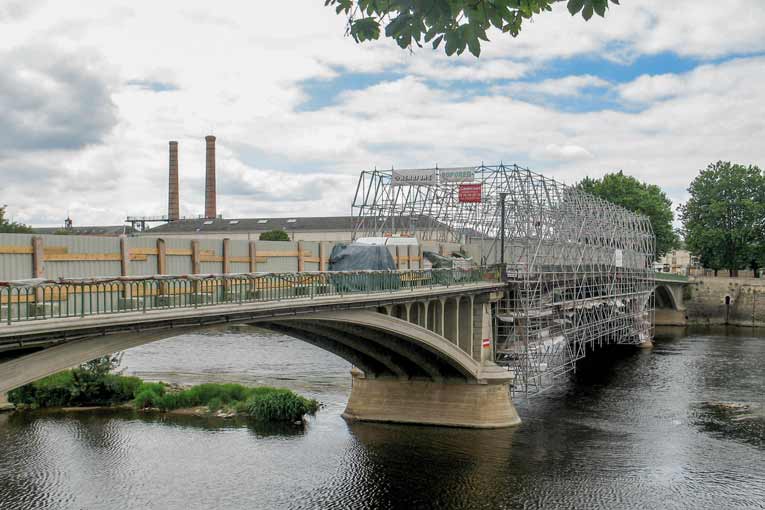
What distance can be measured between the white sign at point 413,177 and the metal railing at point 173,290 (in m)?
17.6

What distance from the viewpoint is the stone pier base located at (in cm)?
3825

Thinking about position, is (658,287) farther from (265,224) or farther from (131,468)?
(131,468)

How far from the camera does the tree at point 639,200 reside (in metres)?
102

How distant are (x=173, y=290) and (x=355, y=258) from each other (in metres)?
12.0

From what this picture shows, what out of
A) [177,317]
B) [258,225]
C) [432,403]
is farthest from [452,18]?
[258,225]

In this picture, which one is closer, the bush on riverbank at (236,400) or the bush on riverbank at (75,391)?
Result: the bush on riverbank at (236,400)

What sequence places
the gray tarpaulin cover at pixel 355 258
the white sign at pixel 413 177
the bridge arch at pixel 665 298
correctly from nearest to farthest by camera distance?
the gray tarpaulin cover at pixel 355 258 → the white sign at pixel 413 177 → the bridge arch at pixel 665 298

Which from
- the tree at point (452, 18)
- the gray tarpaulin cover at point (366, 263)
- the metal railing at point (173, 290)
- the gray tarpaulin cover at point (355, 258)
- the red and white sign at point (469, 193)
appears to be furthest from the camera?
the red and white sign at point (469, 193)

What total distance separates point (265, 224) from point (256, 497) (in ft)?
318

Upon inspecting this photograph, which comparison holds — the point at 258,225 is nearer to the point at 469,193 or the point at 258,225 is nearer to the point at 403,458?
the point at 469,193

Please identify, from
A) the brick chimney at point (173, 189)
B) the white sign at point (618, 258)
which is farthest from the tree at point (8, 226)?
the white sign at point (618, 258)

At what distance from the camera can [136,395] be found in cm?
4272

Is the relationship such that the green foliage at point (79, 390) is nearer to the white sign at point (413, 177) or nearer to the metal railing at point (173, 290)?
the metal railing at point (173, 290)

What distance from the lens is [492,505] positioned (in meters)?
27.8
